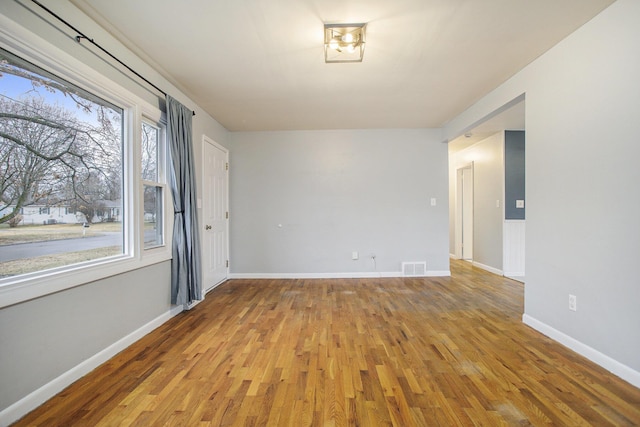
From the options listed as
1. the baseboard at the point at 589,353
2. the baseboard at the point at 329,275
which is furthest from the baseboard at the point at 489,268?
the baseboard at the point at 589,353

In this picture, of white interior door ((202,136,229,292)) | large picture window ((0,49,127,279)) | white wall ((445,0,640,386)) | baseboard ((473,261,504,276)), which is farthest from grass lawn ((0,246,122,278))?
baseboard ((473,261,504,276))

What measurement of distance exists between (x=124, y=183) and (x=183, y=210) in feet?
2.22

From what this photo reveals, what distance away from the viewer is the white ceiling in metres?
1.81

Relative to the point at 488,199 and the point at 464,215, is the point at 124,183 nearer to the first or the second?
the point at 488,199

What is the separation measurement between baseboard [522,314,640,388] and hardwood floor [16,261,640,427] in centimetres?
6

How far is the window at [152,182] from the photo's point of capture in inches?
100

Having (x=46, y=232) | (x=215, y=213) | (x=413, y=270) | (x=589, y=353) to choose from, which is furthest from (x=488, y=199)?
(x=46, y=232)

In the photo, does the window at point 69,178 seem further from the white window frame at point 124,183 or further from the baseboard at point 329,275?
the baseboard at point 329,275

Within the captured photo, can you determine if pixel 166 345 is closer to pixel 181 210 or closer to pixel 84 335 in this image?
pixel 84 335

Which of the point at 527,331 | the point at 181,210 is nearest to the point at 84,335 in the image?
the point at 181,210

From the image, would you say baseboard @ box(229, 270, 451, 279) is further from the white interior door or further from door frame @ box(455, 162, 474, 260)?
door frame @ box(455, 162, 474, 260)

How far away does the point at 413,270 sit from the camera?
14.6ft

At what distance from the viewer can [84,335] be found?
5.99 feet

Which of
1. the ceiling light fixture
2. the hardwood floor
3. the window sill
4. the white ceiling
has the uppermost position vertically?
the white ceiling
